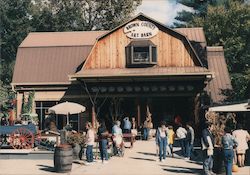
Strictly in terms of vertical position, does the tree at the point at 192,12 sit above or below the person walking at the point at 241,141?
above

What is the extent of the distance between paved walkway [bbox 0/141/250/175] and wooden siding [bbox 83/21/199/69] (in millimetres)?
10018

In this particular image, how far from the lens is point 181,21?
60.6 metres

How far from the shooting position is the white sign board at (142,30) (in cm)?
2728

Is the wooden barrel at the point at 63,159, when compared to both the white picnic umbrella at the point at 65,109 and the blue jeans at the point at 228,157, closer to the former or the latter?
the blue jeans at the point at 228,157

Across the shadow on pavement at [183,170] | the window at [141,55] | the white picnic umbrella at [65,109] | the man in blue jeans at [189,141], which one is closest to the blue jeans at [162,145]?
the man in blue jeans at [189,141]

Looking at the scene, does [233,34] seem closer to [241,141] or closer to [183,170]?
[241,141]

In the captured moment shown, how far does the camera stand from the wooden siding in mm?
27141

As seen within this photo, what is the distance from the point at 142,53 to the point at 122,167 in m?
12.5

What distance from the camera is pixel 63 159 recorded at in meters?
14.9

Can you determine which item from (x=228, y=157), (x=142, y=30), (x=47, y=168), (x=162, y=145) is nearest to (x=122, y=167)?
(x=162, y=145)

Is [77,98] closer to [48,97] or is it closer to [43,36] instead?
[48,97]

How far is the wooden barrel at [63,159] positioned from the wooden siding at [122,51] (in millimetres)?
12900

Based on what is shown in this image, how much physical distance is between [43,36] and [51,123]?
7844 millimetres

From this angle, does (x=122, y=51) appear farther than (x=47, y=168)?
Yes
